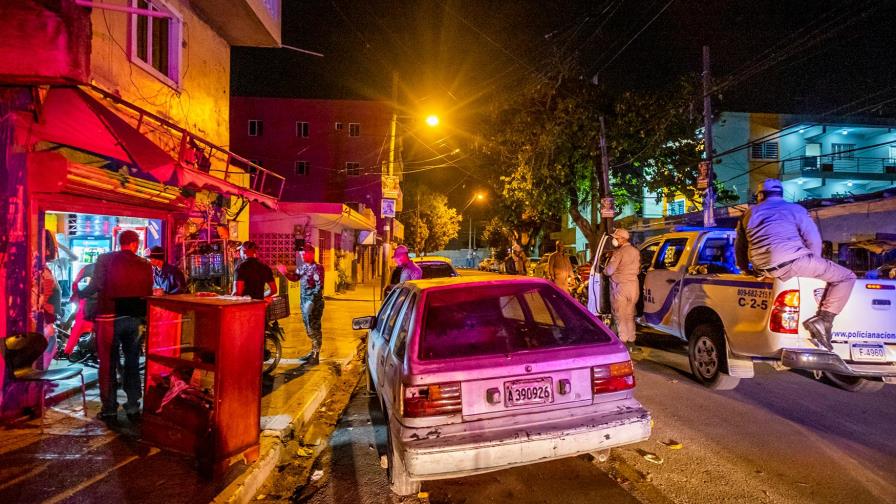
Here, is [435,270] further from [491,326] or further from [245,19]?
[491,326]

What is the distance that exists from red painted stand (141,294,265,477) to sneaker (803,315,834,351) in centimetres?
521

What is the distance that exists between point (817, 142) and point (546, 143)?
65.4 feet

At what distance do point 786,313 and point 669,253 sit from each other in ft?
9.81

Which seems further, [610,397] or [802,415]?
[802,415]

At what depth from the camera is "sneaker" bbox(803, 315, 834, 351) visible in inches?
211

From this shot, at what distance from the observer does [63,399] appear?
20.3ft

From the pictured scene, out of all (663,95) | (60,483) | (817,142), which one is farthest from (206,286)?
(817,142)

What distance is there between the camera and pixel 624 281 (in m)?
Result: 8.04

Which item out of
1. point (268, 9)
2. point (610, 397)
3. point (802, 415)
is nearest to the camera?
point (610, 397)

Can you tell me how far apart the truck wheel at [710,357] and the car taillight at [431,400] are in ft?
13.7

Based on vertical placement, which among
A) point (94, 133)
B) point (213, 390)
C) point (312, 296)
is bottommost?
point (213, 390)

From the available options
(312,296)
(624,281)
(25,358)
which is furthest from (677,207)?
(25,358)

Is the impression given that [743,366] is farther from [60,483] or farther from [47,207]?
[47,207]

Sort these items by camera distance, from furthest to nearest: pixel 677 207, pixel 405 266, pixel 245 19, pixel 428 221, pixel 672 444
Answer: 1. pixel 428 221
2. pixel 677 207
3. pixel 245 19
4. pixel 405 266
5. pixel 672 444
